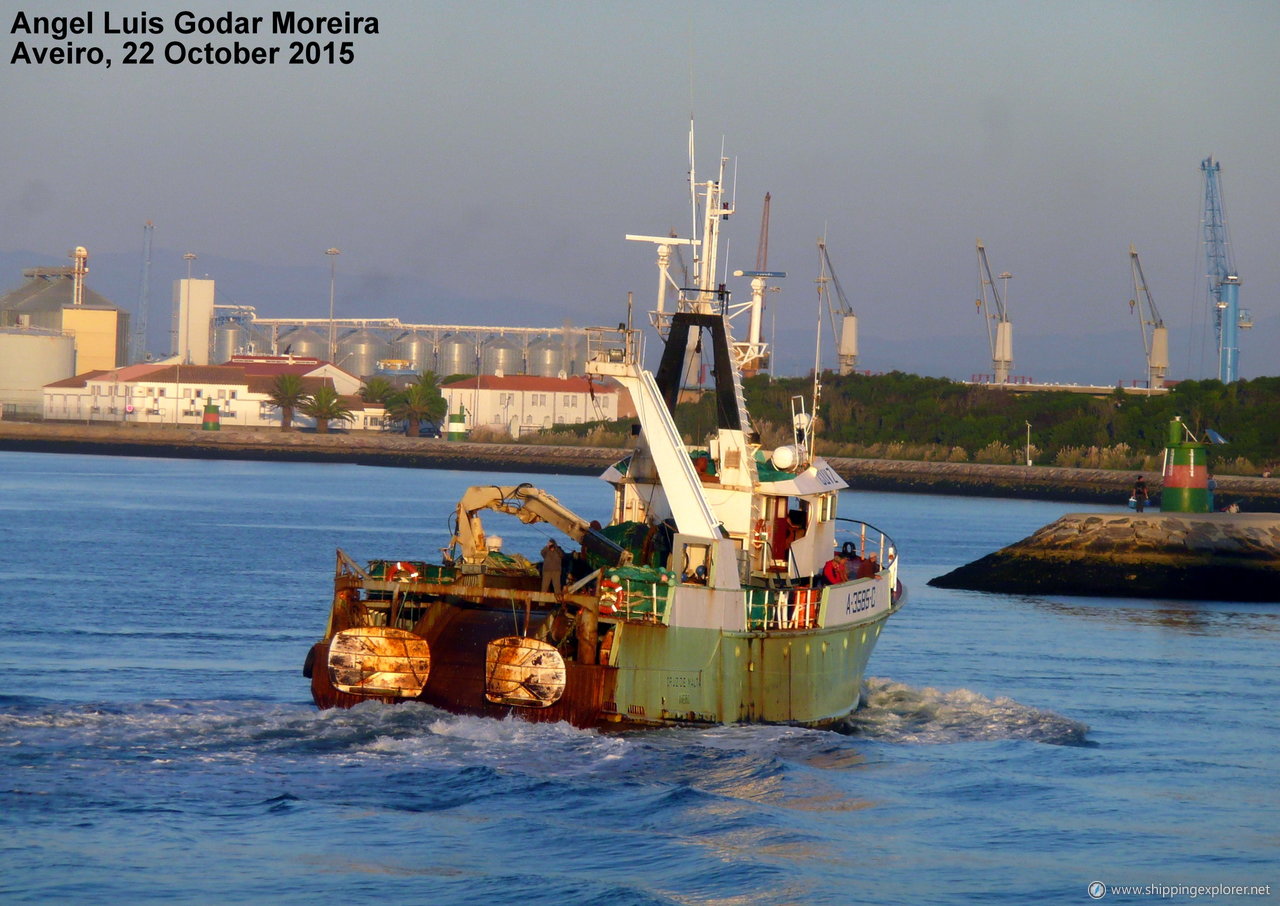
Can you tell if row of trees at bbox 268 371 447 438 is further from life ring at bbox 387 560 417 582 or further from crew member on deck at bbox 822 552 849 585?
life ring at bbox 387 560 417 582

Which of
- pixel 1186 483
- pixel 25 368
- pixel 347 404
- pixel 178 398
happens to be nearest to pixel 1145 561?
pixel 1186 483

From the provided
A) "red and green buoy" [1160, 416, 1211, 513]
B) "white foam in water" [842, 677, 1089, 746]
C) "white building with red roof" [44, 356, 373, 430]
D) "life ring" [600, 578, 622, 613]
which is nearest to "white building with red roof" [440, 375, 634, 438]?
"white building with red roof" [44, 356, 373, 430]

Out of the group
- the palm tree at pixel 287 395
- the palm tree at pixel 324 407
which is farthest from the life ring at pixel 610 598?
the palm tree at pixel 287 395

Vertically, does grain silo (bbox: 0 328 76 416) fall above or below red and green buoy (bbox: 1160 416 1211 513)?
above

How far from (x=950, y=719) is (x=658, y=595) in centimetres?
790

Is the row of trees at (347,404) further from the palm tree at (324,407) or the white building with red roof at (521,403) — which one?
the white building with red roof at (521,403)

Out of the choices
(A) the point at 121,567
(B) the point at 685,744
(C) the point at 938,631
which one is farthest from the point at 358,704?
(A) the point at 121,567

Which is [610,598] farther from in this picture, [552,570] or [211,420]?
[211,420]

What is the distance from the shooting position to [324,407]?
159875mm

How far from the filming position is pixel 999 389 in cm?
15262

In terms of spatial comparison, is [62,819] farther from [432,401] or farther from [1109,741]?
[432,401]

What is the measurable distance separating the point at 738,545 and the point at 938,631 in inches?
631

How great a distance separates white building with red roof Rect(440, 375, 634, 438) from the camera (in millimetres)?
171625

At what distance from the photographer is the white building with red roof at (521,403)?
172 meters
